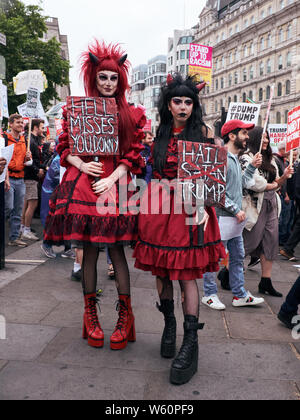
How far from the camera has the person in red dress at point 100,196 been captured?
2.78 meters

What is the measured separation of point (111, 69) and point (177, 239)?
1.29 meters

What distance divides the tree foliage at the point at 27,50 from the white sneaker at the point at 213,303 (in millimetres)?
21199

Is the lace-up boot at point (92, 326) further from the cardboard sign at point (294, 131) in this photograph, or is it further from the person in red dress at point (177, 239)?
the cardboard sign at point (294, 131)

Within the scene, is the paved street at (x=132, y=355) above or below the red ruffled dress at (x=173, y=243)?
below

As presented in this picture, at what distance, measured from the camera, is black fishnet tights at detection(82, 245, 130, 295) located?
2.97 metres

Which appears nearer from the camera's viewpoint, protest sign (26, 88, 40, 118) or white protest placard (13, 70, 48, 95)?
protest sign (26, 88, 40, 118)

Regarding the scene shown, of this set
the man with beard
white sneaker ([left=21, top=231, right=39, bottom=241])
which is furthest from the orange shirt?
Result: the man with beard

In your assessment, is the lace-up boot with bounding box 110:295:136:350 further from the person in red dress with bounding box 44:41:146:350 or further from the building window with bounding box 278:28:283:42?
the building window with bounding box 278:28:283:42

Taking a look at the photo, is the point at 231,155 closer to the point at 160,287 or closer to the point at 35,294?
the point at 160,287

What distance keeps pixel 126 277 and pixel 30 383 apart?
0.95 meters

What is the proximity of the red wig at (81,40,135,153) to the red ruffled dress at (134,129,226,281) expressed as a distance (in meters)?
0.37

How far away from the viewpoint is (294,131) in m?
6.31

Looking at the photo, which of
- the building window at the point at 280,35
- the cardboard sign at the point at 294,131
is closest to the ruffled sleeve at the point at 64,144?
the cardboard sign at the point at 294,131

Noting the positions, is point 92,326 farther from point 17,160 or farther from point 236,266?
point 17,160
